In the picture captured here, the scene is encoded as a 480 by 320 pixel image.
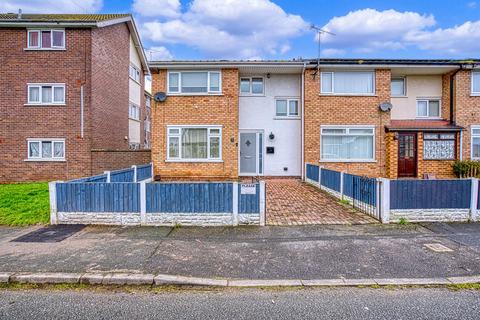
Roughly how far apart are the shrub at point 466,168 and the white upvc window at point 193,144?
445 inches

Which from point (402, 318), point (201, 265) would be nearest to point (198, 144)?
point (201, 265)

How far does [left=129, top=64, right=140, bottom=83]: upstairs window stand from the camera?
827 inches

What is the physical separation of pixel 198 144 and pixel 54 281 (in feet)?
34.2

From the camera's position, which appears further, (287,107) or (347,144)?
(287,107)

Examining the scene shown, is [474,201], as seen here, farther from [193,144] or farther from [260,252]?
[193,144]

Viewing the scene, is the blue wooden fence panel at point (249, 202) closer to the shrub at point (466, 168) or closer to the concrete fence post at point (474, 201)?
the concrete fence post at point (474, 201)

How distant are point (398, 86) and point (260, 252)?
14.3m

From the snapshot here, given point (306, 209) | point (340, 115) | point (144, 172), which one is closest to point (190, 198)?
point (306, 209)

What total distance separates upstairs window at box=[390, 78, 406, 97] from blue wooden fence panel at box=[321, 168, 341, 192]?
741cm

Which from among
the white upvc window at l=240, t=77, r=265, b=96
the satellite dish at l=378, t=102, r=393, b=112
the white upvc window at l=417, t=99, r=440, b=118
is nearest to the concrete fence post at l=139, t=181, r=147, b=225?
the white upvc window at l=240, t=77, r=265, b=96

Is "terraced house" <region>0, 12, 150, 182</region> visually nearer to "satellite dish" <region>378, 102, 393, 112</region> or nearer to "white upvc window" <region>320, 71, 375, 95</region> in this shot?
"white upvc window" <region>320, 71, 375, 95</region>

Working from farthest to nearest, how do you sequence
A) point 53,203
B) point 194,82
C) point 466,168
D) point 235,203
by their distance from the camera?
point 194,82
point 466,168
point 53,203
point 235,203

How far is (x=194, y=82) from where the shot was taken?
14156 millimetres

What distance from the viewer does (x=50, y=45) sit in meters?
14.6
